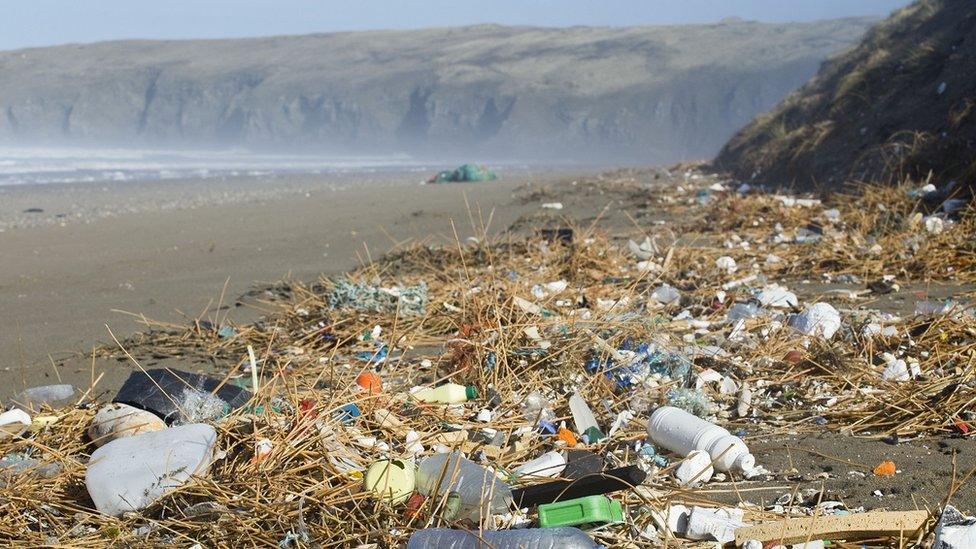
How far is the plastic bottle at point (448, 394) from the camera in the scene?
3.17 m

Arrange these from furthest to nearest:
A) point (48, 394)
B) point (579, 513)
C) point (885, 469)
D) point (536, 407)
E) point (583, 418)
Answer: point (48, 394)
point (536, 407)
point (583, 418)
point (885, 469)
point (579, 513)

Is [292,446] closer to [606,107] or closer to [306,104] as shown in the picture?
[606,107]

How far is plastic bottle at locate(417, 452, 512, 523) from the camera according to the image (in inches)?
84.0

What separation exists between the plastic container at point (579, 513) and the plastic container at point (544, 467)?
0.36 metres

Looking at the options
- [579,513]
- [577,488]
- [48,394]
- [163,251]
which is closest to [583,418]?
[577,488]

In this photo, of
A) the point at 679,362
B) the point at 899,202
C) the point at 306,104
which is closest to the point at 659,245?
the point at 899,202

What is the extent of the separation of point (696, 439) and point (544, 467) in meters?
0.50

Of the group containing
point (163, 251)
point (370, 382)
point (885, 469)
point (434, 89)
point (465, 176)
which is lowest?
point (465, 176)

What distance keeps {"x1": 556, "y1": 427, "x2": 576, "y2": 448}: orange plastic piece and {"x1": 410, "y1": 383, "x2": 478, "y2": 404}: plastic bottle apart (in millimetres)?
460

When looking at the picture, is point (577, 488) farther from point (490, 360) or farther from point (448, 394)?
point (490, 360)

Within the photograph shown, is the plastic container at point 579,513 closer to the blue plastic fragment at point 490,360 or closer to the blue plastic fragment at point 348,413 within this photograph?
the blue plastic fragment at point 348,413

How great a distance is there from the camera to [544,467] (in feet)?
8.24

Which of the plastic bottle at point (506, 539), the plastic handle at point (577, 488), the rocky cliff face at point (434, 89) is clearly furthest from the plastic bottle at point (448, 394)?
the rocky cliff face at point (434, 89)

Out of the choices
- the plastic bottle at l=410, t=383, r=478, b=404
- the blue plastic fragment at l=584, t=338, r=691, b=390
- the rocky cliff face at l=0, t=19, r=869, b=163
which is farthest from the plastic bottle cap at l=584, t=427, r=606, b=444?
the rocky cliff face at l=0, t=19, r=869, b=163
